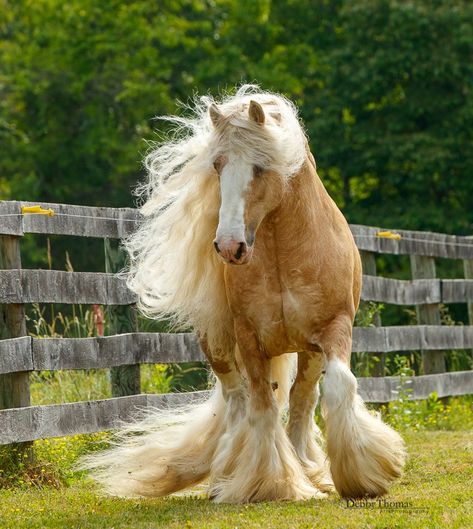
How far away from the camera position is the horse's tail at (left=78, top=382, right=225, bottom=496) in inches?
251

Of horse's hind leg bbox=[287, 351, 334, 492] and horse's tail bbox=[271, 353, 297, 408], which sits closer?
horse's hind leg bbox=[287, 351, 334, 492]

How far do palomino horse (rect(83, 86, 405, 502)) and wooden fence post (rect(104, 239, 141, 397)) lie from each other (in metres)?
0.85

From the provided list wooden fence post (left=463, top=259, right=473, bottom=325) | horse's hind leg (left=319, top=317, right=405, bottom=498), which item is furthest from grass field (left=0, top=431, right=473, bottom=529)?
wooden fence post (left=463, top=259, right=473, bottom=325)

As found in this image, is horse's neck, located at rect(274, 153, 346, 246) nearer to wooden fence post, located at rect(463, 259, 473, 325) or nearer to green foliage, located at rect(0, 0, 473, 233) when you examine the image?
wooden fence post, located at rect(463, 259, 473, 325)

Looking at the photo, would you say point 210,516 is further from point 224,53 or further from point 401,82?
point 224,53

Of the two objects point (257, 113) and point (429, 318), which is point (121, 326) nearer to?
point (257, 113)

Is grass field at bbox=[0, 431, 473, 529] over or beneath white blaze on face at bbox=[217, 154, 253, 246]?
beneath

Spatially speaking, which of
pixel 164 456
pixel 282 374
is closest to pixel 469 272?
pixel 282 374

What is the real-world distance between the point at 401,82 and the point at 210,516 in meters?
21.0

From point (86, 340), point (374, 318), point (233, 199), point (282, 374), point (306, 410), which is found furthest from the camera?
point (374, 318)

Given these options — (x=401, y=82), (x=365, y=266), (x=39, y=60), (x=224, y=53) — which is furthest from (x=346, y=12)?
(x=365, y=266)

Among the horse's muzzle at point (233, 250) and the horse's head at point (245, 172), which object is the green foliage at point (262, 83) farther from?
the horse's muzzle at point (233, 250)

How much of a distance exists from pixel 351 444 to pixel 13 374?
214 cm

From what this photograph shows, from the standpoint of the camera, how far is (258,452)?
592cm
